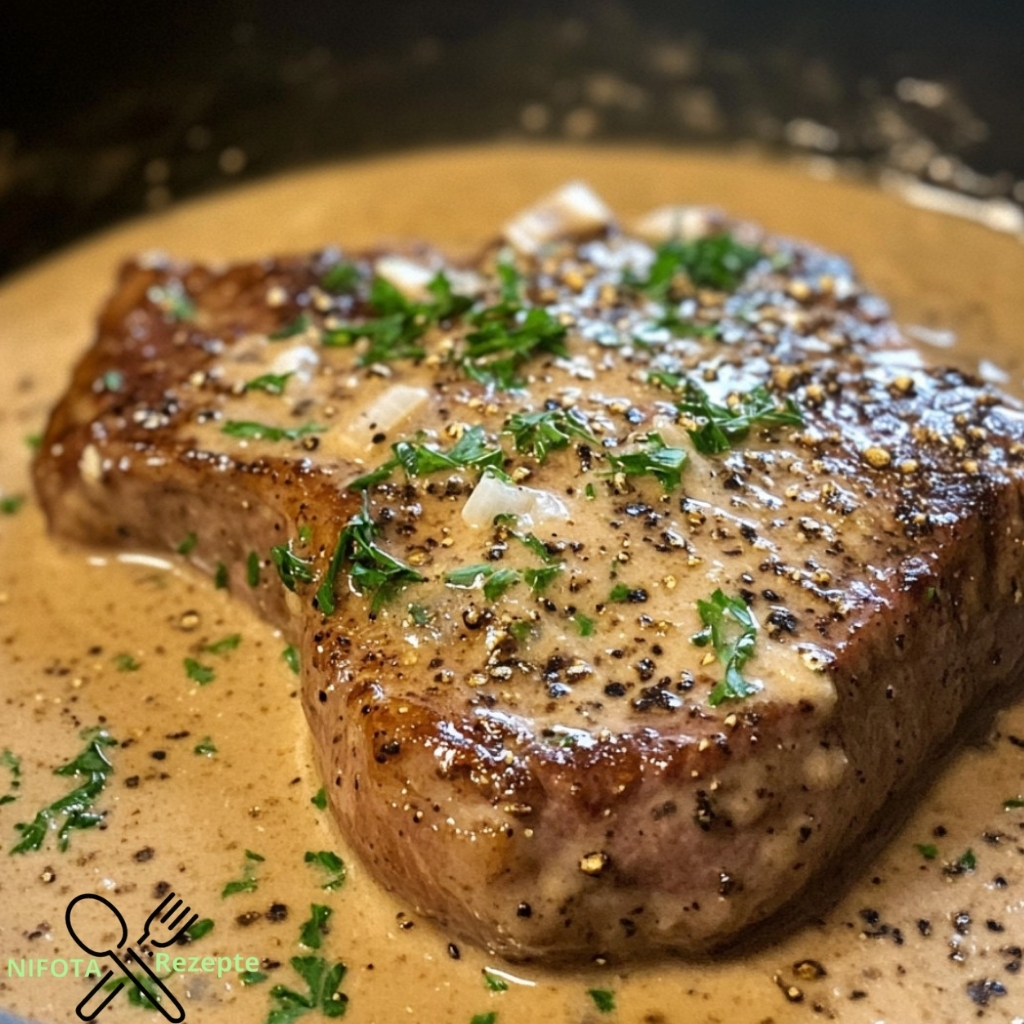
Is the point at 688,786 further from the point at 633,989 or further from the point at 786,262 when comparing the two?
the point at 786,262

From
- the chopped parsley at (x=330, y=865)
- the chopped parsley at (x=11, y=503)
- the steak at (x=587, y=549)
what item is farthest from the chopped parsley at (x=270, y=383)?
the chopped parsley at (x=330, y=865)

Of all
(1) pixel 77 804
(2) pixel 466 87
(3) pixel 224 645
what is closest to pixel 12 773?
(1) pixel 77 804

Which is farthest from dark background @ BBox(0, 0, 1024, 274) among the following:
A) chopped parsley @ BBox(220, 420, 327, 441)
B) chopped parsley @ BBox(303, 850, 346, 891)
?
chopped parsley @ BBox(303, 850, 346, 891)

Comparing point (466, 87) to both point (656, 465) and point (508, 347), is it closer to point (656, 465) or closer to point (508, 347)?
point (508, 347)

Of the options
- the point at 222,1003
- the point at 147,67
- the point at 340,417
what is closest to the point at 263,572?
the point at 340,417

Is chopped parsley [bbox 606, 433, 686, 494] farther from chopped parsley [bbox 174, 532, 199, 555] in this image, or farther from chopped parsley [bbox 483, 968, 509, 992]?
chopped parsley [bbox 174, 532, 199, 555]
